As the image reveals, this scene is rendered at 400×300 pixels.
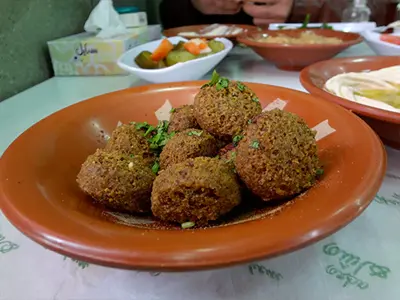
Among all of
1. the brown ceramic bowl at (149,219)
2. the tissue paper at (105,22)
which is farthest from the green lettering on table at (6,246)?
the tissue paper at (105,22)

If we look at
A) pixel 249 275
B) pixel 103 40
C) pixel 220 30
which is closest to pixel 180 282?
pixel 249 275

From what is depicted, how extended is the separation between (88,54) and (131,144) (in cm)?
114

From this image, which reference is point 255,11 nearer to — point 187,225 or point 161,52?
point 161,52

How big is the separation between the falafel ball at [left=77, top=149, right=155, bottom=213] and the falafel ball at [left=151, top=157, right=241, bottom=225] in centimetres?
6

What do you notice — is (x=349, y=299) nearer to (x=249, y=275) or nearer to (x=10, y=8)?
(x=249, y=275)

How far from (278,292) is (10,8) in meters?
1.48

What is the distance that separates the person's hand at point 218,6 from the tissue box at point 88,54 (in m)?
1.06

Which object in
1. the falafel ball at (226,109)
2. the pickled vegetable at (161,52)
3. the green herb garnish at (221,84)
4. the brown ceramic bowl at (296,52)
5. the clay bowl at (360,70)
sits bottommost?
the brown ceramic bowl at (296,52)

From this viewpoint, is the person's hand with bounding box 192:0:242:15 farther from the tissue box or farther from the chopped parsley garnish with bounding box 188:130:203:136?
the chopped parsley garnish with bounding box 188:130:203:136

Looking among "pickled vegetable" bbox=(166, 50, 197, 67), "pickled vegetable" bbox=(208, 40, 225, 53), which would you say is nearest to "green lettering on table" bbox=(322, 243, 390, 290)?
"pickled vegetable" bbox=(166, 50, 197, 67)

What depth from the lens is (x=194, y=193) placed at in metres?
0.53

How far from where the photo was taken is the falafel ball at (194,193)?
529 mm

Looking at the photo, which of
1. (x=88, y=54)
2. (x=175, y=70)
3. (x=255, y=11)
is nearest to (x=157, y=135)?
(x=175, y=70)

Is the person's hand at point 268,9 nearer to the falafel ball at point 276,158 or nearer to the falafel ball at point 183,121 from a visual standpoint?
the falafel ball at point 183,121
